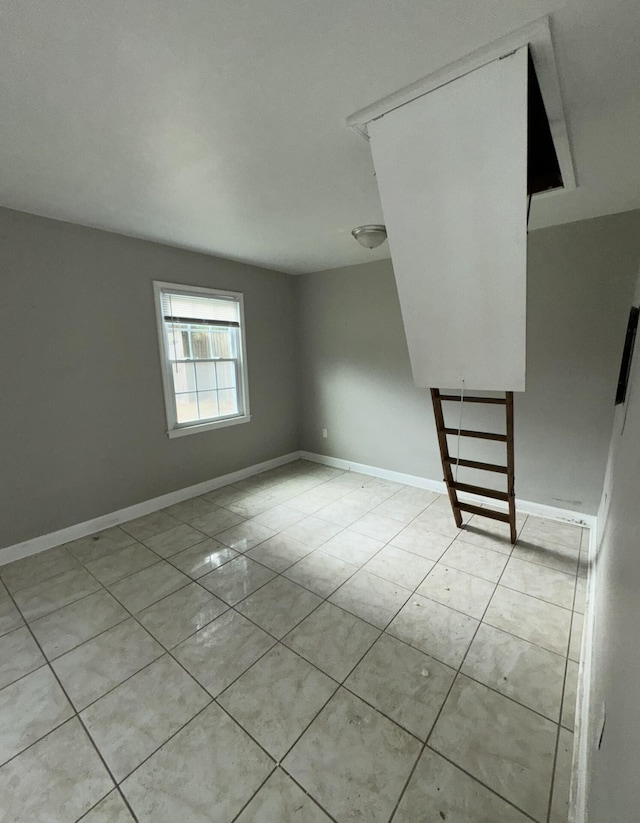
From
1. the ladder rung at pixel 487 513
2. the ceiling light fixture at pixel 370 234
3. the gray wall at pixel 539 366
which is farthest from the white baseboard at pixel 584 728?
the ceiling light fixture at pixel 370 234

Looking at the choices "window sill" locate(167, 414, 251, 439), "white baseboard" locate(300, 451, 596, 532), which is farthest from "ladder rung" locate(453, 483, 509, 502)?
"window sill" locate(167, 414, 251, 439)

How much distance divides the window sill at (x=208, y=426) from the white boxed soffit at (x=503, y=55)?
2801mm

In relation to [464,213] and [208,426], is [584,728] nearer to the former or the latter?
[464,213]

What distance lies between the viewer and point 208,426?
11.8ft

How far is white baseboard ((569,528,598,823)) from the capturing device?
1.10 meters

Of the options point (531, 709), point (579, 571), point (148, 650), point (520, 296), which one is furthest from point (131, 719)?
point (579, 571)

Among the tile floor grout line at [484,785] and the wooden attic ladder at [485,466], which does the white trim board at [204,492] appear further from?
the tile floor grout line at [484,785]

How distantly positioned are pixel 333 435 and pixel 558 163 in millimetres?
3233

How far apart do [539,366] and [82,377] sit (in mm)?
3666

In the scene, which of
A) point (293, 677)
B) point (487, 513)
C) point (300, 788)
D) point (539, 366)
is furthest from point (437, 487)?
point (300, 788)

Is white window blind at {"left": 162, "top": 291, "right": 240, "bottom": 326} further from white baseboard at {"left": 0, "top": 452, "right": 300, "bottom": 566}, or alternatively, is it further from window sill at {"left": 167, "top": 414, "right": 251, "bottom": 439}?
white baseboard at {"left": 0, "top": 452, "right": 300, "bottom": 566}

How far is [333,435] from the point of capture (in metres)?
4.36

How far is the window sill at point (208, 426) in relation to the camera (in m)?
3.32

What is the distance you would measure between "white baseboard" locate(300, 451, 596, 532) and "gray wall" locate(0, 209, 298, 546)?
61.1 inches
